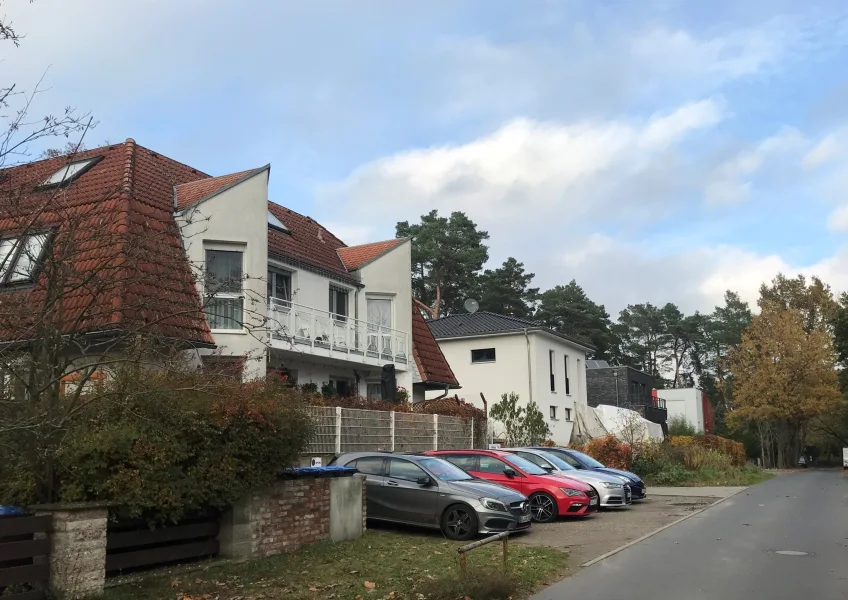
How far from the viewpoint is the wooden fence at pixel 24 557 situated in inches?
305

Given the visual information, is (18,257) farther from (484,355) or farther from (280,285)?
(484,355)

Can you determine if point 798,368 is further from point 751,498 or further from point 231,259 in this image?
point 231,259

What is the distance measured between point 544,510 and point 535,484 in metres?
0.55

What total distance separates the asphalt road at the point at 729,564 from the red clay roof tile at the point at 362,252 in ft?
43.9

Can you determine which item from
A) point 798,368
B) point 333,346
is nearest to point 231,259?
point 333,346

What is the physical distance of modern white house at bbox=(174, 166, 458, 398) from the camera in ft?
65.0

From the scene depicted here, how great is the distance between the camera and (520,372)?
130 feet

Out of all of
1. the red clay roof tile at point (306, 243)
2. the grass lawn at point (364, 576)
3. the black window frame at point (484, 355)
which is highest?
the red clay roof tile at point (306, 243)

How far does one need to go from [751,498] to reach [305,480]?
16635 mm

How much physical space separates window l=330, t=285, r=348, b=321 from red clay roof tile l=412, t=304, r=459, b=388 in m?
4.04

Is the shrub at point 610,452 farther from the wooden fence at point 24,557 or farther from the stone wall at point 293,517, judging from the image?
the wooden fence at point 24,557

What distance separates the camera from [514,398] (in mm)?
30984

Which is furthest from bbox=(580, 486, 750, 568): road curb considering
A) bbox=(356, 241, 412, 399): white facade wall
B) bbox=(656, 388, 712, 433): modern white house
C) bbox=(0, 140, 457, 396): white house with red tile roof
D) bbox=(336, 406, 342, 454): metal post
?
bbox=(656, 388, 712, 433): modern white house

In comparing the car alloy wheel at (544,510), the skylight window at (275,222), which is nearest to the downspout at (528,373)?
the skylight window at (275,222)
